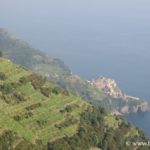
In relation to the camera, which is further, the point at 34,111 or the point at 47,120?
the point at 34,111

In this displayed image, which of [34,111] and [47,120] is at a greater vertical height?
[34,111]

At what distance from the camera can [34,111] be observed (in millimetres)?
76062

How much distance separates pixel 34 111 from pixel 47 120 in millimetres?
2763

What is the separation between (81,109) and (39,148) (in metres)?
20.9

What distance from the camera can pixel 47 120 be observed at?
7488cm

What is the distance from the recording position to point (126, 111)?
190 meters

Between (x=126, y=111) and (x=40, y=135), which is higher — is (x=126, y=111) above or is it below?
below

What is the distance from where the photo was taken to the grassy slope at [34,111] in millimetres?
69750

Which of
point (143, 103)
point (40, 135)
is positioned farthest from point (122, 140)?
point (143, 103)

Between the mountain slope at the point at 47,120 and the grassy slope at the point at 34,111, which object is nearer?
the mountain slope at the point at 47,120

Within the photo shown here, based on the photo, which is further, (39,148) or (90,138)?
(90,138)

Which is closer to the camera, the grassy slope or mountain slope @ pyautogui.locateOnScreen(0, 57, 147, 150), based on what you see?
mountain slope @ pyautogui.locateOnScreen(0, 57, 147, 150)

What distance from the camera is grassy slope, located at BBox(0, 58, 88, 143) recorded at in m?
69.8

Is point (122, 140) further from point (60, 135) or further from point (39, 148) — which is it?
point (39, 148)
